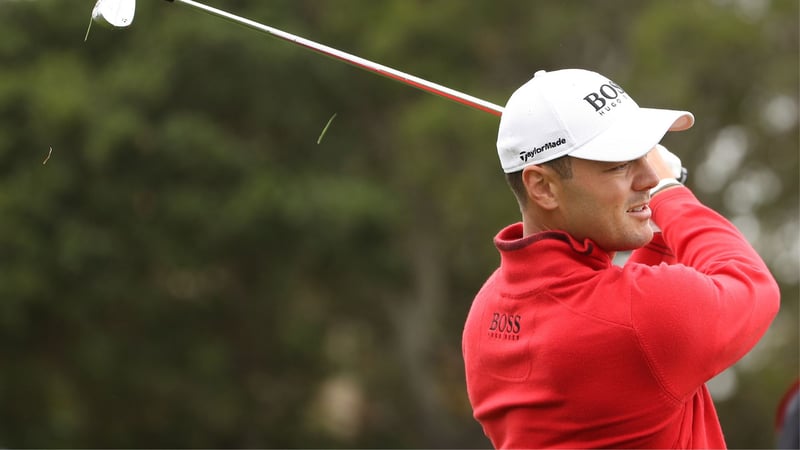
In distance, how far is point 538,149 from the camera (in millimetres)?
2199

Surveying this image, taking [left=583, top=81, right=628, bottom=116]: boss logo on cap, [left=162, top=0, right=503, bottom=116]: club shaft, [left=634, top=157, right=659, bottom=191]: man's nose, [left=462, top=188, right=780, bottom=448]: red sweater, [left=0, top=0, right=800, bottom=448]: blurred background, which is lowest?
[left=462, top=188, right=780, bottom=448]: red sweater

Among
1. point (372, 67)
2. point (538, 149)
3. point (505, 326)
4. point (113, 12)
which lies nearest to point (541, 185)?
point (538, 149)

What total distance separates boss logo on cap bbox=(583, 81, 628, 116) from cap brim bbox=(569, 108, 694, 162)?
0.12 feet

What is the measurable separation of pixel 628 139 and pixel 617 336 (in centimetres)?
37

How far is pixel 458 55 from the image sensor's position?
16078 mm

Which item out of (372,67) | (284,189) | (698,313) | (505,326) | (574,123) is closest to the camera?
(698,313)

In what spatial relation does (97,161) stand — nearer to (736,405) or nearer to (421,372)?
(421,372)

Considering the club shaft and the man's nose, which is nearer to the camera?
the man's nose

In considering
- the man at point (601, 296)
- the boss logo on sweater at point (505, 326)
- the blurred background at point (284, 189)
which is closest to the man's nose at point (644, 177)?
the man at point (601, 296)

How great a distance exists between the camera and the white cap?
217 cm

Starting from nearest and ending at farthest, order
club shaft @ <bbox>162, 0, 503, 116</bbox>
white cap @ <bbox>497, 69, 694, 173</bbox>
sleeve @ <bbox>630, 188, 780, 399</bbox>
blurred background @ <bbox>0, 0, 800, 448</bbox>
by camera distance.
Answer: sleeve @ <bbox>630, 188, 780, 399</bbox> → white cap @ <bbox>497, 69, 694, 173</bbox> → club shaft @ <bbox>162, 0, 503, 116</bbox> → blurred background @ <bbox>0, 0, 800, 448</bbox>

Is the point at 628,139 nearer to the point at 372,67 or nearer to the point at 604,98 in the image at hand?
the point at 604,98

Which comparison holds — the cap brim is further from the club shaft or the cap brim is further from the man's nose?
the club shaft

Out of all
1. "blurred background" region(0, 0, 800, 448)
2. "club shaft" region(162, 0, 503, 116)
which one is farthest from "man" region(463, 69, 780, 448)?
"blurred background" region(0, 0, 800, 448)
